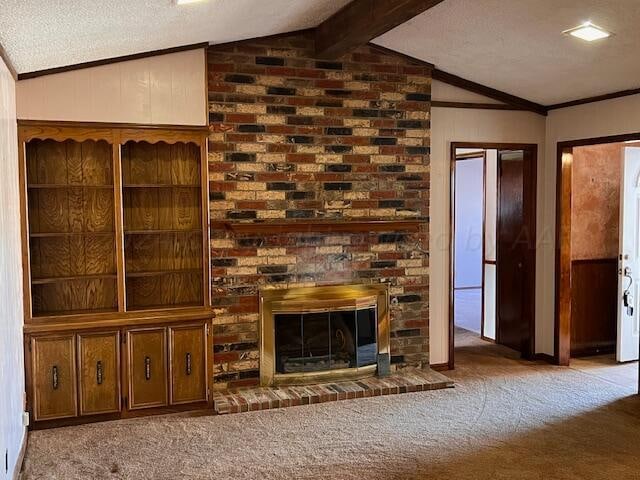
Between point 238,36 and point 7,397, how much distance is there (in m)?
2.81

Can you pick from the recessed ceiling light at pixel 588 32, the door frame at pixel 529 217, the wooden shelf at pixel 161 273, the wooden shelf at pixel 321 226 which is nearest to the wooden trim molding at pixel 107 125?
the wooden shelf at pixel 321 226

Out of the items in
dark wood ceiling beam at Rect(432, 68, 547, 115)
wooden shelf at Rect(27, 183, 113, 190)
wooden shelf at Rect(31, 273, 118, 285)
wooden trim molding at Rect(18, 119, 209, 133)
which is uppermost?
dark wood ceiling beam at Rect(432, 68, 547, 115)

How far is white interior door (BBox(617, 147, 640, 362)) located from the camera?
5.76 metres

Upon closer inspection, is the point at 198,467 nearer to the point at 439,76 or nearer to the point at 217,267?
the point at 217,267

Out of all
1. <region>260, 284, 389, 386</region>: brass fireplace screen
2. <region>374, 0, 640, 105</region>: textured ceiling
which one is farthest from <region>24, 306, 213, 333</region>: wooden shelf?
<region>374, 0, 640, 105</region>: textured ceiling

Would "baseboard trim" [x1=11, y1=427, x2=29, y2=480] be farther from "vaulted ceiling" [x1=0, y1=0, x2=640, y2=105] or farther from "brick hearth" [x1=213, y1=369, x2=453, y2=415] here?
"vaulted ceiling" [x1=0, y1=0, x2=640, y2=105]

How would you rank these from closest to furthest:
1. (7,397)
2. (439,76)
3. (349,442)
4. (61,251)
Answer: (7,397) < (349,442) < (61,251) < (439,76)

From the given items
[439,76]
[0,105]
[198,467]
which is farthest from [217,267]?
[439,76]

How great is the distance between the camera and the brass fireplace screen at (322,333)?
16.2ft

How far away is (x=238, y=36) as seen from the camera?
4.57 meters

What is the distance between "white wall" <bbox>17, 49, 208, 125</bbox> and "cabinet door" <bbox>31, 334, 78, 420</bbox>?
1.50m

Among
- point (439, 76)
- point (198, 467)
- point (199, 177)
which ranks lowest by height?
point (198, 467)

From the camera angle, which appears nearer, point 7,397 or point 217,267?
point 7,397

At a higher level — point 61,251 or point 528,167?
point 528,167
